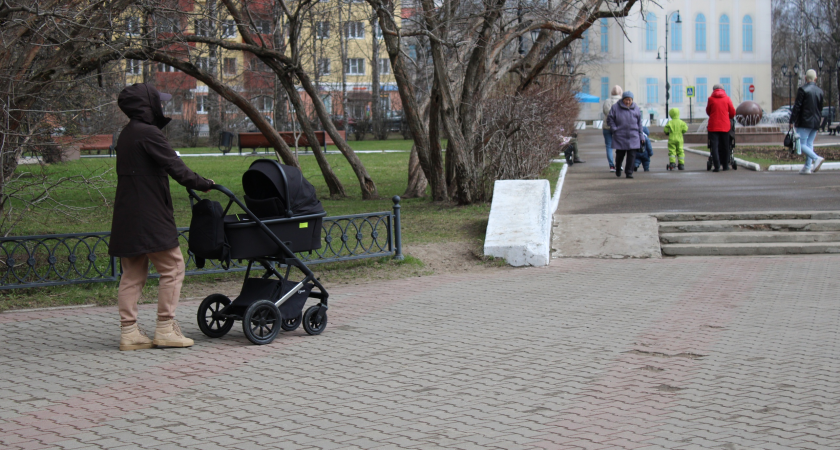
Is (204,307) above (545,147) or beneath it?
beneath

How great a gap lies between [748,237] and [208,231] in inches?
Answer: 297

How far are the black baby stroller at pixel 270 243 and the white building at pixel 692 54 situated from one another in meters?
62.9

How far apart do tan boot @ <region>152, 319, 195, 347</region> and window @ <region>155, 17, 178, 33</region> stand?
6841mm

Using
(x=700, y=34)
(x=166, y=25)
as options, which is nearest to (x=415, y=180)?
(x=166, y=25)

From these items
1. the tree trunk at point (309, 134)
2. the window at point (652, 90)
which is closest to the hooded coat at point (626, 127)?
the tree trunk at point (309, 134)

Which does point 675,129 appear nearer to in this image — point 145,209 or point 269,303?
point 269,303

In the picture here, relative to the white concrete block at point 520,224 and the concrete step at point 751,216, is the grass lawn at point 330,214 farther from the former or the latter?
the concrete step at point 751,216

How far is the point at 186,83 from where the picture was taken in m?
49.3

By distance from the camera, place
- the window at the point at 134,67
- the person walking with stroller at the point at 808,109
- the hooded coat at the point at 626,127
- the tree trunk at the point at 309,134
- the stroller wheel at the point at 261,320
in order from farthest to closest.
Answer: the hooded coat at the point at 626,127 < the window at the point at 134,67 < the person walking with stroller at the point at 808,109 < the tree trunk at the point at 309,134 < the stroller wheel at the point at 261,320

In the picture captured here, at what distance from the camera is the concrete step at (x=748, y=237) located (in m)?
10.7

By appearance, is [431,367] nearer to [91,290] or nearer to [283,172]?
[283,172]

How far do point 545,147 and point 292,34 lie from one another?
520 cm

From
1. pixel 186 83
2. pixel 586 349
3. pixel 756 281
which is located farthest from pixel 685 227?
pixel 186 83

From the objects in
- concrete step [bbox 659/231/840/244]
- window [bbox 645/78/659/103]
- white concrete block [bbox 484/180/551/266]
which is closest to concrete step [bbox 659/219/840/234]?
concrete step [bbox 659/231/840/244]
